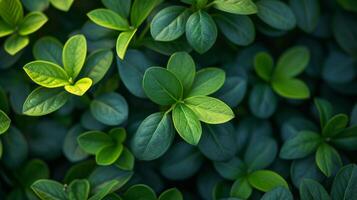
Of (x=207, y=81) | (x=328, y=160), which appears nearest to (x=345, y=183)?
(x=328, y=160)

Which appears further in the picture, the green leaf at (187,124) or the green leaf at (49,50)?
the green leaf at (49,50)

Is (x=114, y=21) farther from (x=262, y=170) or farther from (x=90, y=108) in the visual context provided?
(x=262, y=170)

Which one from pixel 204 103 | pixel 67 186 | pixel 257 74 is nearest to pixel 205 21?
pixel 204 103

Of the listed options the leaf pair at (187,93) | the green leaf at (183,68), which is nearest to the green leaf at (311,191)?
the leaf pair at (187,93)

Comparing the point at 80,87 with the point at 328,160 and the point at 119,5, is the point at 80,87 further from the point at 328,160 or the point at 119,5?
the point at 328,160

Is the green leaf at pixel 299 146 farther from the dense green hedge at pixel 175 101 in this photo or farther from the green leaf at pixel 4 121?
the green leaf at pixel 4 121

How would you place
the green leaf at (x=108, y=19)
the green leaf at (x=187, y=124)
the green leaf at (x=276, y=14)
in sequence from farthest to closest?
the green leaf at (x=276, y=14)
the green leaf at (x=108, y=19)
the green leaf at (x=187, y=124)
